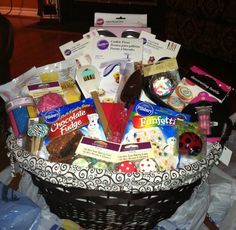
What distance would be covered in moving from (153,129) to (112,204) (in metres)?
0.16

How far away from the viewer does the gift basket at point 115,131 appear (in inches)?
20.1

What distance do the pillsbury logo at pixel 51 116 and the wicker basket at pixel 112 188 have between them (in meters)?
0.07

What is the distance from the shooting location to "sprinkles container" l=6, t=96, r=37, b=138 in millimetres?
621

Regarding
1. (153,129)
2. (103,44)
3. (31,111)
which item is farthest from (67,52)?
(153,129)

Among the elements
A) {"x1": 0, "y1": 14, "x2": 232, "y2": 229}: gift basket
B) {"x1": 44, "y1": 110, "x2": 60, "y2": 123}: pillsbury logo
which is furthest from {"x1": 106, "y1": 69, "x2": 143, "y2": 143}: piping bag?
{"x1": 44, "y1": 110, "x2": 60, "y2": 123}: pillsbury logo

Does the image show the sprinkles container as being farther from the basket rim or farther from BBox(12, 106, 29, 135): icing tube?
the basket rim

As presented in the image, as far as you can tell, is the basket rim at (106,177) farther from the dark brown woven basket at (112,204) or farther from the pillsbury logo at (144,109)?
the pillsbury logo at (144,109)

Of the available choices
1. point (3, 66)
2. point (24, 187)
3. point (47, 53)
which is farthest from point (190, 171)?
point (47, 53)

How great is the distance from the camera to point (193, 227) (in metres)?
0.70

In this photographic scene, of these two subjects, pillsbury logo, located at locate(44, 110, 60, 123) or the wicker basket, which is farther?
pillsbury logo, located at locate(44, 110, 60, 123)

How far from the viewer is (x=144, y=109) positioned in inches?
25.0

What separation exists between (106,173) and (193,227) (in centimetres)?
32

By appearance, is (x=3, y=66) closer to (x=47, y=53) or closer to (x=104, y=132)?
(x=104, y=132)

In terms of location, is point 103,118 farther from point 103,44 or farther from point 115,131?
point 103,44
